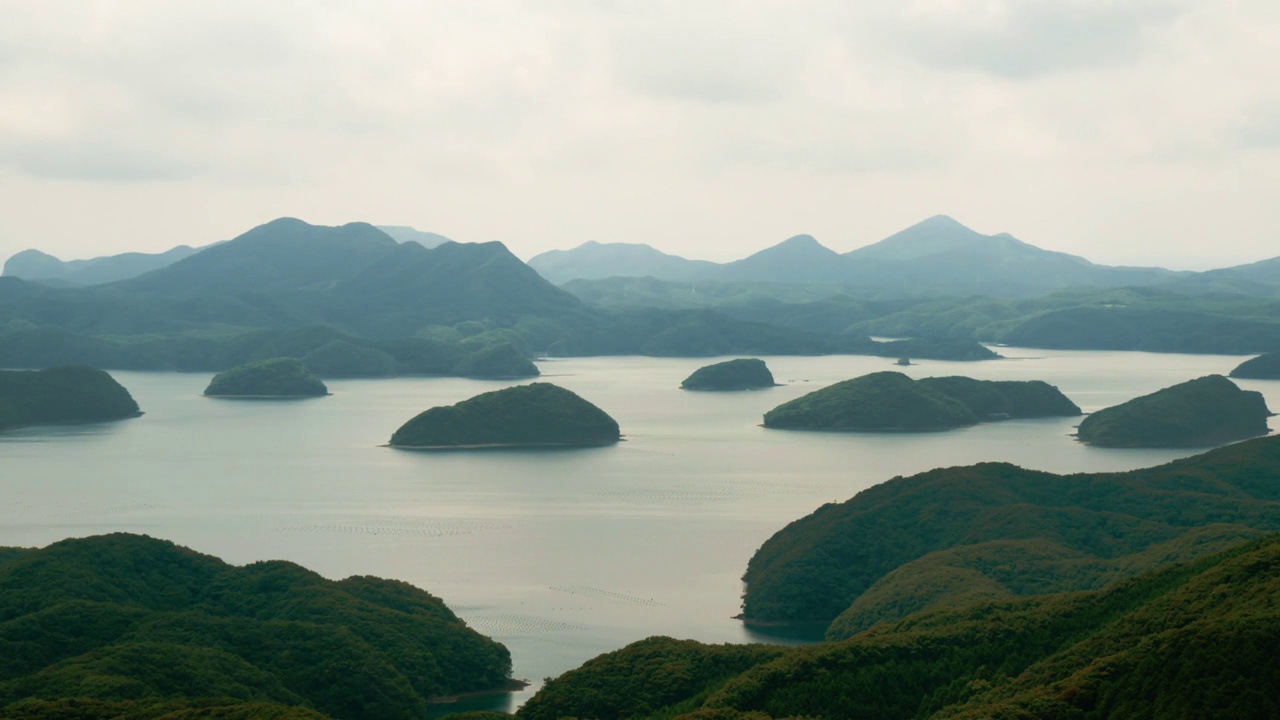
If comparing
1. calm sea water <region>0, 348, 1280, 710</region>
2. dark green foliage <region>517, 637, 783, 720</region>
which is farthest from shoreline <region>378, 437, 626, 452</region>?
dark green foliage <region>517, 637, 783, 720</region>

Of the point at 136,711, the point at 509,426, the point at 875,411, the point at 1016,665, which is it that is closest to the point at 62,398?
the point at 509,426

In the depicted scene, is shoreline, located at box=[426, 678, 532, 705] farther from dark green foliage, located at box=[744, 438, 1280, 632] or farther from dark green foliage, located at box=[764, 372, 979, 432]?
dark green foliage, located at box=[764, 372, 979, 432]

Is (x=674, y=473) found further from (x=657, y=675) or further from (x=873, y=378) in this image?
(x=657, y=675)

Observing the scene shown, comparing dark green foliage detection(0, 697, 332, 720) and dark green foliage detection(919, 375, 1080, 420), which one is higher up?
dark green foliage detection(919, 375, 1080, 420)

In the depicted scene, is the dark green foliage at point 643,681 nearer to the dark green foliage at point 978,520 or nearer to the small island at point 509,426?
the dark green foliage at point 978,520

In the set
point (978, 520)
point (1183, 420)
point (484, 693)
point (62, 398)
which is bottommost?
point (484, 693)

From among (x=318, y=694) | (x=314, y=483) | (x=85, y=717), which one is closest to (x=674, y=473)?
(x=314, y=483)

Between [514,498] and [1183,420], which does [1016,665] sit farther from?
[1183,420]
